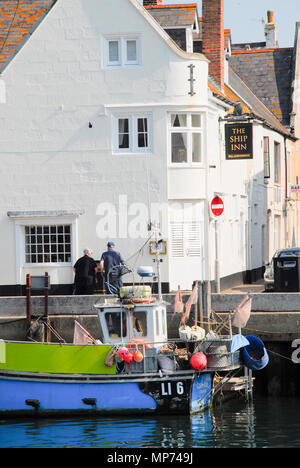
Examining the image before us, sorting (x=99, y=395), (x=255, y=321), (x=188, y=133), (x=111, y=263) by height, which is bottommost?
(x=99, y=395)

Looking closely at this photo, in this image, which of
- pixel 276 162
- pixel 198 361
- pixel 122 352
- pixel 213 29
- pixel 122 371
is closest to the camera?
pixel 198 361

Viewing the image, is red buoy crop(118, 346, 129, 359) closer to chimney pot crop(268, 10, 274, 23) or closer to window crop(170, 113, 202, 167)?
window crop(170, 113, 202, 167)

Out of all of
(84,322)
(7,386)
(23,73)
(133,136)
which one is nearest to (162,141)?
(133,136)

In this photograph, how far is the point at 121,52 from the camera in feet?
92.6

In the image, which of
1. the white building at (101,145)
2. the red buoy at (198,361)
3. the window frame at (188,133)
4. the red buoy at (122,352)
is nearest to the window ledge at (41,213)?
the white building at (101,145)

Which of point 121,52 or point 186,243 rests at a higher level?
point 121,52

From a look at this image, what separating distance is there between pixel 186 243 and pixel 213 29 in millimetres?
8164

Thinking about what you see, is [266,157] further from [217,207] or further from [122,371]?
[122,371]

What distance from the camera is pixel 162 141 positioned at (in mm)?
28172

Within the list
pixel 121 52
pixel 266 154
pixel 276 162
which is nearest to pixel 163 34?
pixel 121 52

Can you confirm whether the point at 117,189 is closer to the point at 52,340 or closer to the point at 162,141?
the point at 162,141

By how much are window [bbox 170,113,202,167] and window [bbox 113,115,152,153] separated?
79cm

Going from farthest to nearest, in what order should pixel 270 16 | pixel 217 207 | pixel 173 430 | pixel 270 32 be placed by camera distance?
pixel 270 32 → pixel 270 16 → pixel 217 207 → pixel 173 430

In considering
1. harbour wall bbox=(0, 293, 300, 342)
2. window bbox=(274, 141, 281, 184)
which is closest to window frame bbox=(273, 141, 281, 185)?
window bbox=(274, 141, 281, 184)
